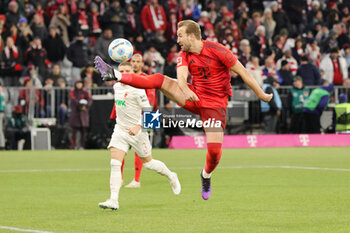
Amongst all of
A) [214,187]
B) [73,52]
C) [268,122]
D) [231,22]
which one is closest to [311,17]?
[231,22]

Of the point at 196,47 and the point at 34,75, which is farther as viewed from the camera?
the point at 34,75

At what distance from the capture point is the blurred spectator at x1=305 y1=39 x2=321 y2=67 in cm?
3022

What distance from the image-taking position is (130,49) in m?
12.4

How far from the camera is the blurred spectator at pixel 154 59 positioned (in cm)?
2742

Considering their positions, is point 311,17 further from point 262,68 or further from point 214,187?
point 214,187

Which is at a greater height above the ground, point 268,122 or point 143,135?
Result: point 143,135

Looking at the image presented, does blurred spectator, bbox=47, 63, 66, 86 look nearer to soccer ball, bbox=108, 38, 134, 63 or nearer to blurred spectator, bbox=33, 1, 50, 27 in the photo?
blurred spectator, bbox=33, 1, 50, 27

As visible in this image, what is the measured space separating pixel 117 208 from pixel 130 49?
2612 millimetres

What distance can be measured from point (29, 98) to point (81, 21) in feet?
12.2

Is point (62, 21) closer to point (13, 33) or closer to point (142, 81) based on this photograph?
point (13, 33)

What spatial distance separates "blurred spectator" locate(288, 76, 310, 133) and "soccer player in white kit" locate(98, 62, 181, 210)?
13.9 meters

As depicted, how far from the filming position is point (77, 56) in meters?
27.4

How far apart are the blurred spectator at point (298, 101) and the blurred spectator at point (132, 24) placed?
20.1ft

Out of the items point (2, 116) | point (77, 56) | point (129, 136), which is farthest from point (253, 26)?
point (129, 136)
